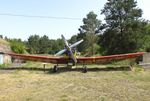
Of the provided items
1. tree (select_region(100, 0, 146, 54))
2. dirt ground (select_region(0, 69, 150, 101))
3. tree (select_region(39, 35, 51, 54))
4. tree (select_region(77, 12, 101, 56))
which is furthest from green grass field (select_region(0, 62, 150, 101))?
tree (select_region(39, 35, 51, 54))

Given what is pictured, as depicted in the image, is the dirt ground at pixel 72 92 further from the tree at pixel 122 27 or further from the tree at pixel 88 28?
the tree at pixel 88 28

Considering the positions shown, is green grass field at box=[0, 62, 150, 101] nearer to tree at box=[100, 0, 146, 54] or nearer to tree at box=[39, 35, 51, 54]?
tree at box=[100, 0, 146, 54]

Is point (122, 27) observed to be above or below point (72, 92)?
above

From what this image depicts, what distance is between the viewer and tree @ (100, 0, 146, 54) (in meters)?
42.4

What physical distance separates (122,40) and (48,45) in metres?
105

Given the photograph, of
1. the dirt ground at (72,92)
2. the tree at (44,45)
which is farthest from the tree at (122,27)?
the tree at (44,45)

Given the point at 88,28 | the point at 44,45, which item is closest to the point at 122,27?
the point at 88,28

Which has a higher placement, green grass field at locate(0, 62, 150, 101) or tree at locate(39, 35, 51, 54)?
tree at locate(39, 35, 51, 54)

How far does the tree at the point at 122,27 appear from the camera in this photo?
4244 centimetres

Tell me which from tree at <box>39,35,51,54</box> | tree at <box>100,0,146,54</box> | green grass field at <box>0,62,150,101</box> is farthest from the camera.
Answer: tree at <box>39,35,51,54</box>

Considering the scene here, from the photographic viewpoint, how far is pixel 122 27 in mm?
44000

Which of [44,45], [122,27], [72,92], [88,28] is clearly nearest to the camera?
[72,92]

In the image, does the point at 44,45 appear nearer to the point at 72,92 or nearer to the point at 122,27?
the point at 122,27

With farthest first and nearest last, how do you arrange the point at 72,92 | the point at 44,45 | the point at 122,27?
the point at 44,45 < the point at 122,27 < the point at 72,92
